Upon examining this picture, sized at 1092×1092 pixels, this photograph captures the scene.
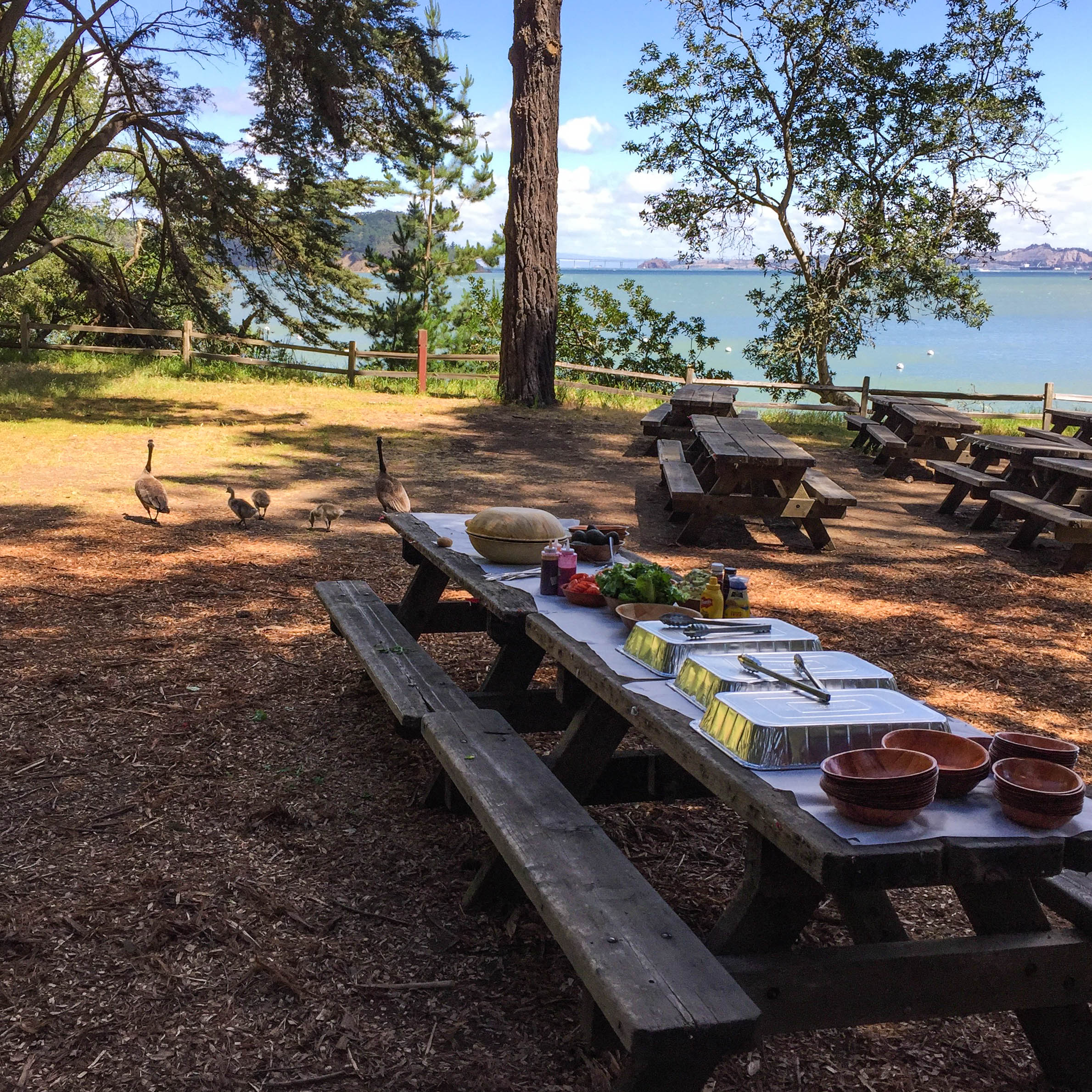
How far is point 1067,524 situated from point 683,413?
631 cm

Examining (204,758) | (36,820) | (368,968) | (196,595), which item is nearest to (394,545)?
(196,595)

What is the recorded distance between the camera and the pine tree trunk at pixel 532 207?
50.0 ft

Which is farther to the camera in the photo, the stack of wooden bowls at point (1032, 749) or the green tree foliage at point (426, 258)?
the green tree foliage at point (426, 258)

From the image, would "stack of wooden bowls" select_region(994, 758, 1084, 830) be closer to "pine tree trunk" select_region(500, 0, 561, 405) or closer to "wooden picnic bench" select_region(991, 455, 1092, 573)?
"wooden picnic bench" select_region(991, 455, 1092, 573)

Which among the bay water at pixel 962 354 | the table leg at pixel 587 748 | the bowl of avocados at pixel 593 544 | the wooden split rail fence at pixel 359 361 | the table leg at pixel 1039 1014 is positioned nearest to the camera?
the table leg at pixel 1039 1014

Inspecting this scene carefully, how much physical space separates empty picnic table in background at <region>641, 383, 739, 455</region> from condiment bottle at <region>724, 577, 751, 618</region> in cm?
914

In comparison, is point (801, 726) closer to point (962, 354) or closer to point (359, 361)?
point (359, 361)

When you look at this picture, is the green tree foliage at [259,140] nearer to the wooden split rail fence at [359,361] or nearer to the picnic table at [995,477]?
the wooden split rail fence at [359,361]

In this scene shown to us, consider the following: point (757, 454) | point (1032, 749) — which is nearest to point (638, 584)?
point (1032, 749)

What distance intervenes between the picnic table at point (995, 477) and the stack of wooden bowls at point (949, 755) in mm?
7184

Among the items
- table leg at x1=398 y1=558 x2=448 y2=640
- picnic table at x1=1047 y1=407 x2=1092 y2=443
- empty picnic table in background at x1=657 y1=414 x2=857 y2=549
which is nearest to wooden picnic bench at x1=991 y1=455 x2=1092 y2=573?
empty picnic table in background at x1=657 y1=414 x2=857 y2=549

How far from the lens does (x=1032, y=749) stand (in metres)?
2.16

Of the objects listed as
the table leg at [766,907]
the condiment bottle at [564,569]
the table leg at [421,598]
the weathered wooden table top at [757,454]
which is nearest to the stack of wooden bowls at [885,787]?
the table leg at [766,907]

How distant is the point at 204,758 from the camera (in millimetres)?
4008
